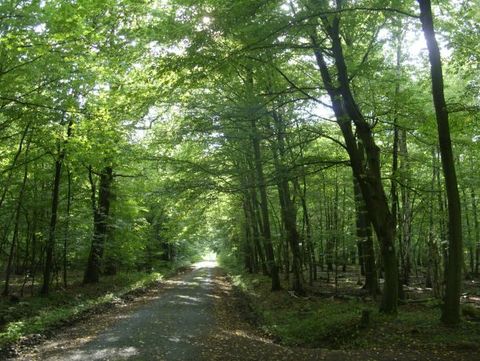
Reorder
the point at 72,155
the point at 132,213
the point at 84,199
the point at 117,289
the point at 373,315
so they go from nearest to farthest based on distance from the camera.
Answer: the point at 373,315 → the point at 72,155 → the point at 117,289 → the point at 84,199 → the point at 132,213

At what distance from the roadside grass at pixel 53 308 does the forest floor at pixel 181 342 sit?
0.48 meters

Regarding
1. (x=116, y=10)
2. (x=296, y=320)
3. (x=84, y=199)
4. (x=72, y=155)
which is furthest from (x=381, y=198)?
(x=84, y=199)

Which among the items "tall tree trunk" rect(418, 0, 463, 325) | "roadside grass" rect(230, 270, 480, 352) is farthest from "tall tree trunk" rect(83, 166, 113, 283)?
"tall tree trunk" rect(418, 0, 463, 325)

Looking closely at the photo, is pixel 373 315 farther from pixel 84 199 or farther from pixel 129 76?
pixel 84 199

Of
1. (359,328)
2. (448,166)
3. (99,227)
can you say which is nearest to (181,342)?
(359,328)

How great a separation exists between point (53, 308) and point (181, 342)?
20.8ft

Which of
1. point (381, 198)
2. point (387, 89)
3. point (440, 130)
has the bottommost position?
point (381, 198)

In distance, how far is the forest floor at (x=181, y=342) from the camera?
8.15 metres

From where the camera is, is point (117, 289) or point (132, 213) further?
point (132, 213)

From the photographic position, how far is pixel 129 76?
1319 cm

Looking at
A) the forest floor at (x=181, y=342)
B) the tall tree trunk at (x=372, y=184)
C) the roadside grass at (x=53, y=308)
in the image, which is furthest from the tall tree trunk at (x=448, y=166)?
the roadside grass at (x=53, y=308)

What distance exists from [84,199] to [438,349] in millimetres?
18932

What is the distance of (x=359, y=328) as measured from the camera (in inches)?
386

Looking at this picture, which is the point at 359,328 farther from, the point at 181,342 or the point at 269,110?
the point at 269,110
